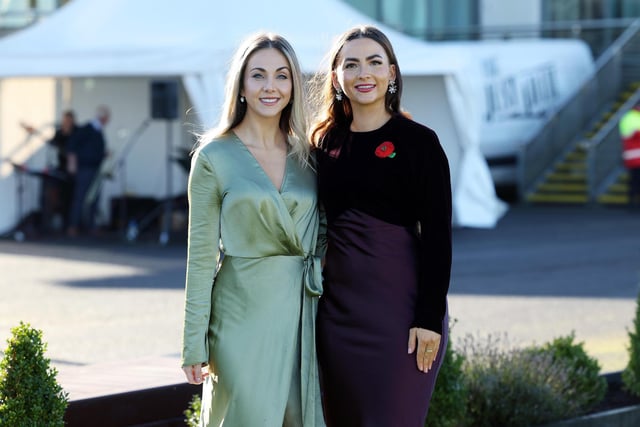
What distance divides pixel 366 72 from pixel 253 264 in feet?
2.54

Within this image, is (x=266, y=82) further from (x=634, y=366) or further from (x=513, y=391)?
(x=634, y=366)

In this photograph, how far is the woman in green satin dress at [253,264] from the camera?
434 cm

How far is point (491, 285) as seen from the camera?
1340 cm

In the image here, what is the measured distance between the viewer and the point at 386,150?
4.53 m

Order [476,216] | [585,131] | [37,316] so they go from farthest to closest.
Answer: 1. [585,131]
2. [476,216]
3. [37,316]

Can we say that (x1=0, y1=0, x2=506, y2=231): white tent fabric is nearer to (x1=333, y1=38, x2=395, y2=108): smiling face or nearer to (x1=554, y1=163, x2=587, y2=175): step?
(x1=554, y1=163, x2=587, y2=175): step

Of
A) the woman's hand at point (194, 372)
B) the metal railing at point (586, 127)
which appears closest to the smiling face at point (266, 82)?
the woman's hand at point (194, 372)

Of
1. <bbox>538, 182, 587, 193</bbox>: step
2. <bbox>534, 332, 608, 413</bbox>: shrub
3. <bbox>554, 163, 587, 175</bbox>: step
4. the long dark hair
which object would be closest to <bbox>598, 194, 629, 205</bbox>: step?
<bbox>538, 182, 587, 193</bbox>: step

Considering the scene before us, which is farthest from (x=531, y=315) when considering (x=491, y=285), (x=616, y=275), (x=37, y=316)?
(x=37, y=316)

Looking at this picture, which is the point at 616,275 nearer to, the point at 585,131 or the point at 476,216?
the point at 476,216

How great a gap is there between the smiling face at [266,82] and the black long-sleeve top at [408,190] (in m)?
0.31

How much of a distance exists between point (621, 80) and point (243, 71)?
77.9 feet

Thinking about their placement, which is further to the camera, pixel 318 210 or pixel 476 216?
pixel 476 216

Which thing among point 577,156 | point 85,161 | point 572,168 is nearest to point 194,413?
point 85,161
